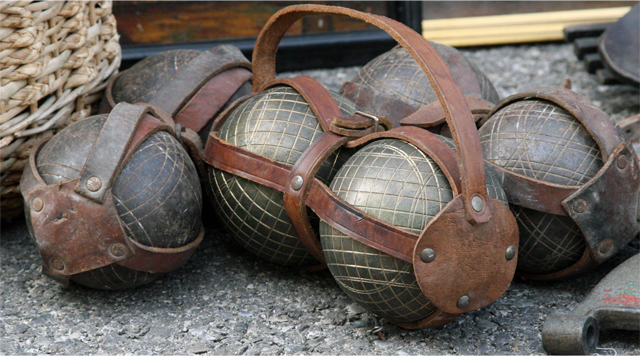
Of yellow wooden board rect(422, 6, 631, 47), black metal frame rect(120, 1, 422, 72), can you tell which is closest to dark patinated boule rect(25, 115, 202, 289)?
black metal frame rect(120, 1, 422, 72)

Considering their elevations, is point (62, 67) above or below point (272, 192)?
above

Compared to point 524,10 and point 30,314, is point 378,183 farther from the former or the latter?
point 524,10

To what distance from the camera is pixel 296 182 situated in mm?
2289

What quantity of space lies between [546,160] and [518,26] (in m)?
3.09

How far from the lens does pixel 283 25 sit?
9.04 ft

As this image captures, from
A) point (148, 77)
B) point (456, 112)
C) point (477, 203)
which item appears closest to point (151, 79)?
point (148, 77)

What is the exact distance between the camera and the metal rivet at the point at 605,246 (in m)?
2.39

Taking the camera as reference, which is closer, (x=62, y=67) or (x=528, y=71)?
(x=62, y=67)

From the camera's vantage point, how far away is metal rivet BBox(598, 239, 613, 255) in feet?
7.84

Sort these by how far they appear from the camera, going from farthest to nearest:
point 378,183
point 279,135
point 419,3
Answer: point 419,3
point 279,135
point 378,183

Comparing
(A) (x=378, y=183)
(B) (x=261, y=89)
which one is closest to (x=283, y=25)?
(B) (x=261, y=89)

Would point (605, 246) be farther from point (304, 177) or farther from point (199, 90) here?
point (199, 90)

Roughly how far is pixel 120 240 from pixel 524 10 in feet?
13.3

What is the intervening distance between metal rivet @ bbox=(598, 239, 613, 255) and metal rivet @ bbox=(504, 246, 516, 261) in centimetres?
50
